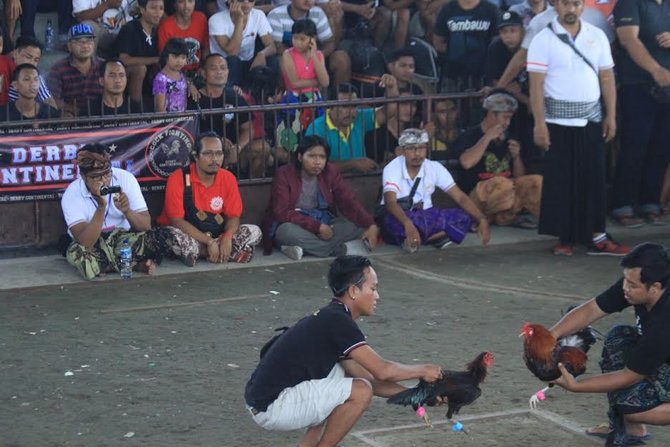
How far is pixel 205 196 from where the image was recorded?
1124 centimetres

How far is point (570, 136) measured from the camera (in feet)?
38.1

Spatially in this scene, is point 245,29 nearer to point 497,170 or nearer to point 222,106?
point 222,106

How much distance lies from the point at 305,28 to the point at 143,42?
149 centimetres

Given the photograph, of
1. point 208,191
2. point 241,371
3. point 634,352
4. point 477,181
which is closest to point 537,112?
point 477,181

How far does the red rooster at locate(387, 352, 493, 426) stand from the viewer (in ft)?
21.4

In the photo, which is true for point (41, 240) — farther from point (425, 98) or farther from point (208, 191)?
point (425, 98)

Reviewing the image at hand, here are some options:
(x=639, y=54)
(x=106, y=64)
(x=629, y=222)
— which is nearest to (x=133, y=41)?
(x=106, y=64)

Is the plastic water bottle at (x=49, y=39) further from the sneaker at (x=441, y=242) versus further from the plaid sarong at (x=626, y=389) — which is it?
the plaid sarong at (x=626, y=389)

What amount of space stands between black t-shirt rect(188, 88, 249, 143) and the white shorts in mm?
5612

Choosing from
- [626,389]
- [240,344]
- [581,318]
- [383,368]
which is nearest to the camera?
[383,368]

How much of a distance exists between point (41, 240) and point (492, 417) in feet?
17.4

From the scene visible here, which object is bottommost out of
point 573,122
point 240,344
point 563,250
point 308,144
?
point 240,344

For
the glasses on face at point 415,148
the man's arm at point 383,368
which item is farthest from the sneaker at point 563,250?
the man's arm at point 383,368

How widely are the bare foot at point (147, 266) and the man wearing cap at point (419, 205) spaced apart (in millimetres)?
2154
